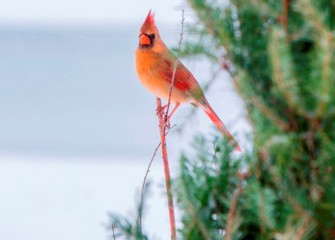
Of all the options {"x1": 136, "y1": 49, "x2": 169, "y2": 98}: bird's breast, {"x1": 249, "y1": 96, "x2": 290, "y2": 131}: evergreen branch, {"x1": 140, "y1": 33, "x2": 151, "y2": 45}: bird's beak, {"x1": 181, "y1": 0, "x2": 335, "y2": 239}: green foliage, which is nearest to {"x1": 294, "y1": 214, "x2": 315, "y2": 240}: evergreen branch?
{"x1": 181, "y1": 0, "x2": 335, "y2": 239}: green foliage

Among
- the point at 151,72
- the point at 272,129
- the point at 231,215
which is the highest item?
the point at 272,129

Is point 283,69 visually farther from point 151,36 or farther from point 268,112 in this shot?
point 151,36

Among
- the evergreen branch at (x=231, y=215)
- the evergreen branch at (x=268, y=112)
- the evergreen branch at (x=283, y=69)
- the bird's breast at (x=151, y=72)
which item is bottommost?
the bird's breast at (x=151, y=72)

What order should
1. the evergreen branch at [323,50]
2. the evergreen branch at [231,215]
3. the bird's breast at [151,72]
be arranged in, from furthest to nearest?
the bird's breast at [151,72] < the evergreen branch at [231,215] < the evergreen branch at [323,50]

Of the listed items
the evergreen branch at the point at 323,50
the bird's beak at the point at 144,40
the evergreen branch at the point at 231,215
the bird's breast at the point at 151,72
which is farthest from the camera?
the bird's breast at the point at 151,72

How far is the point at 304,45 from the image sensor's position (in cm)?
82

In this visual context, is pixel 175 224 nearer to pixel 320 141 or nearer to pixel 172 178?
pixel 172 178

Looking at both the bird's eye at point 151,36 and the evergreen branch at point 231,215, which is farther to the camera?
the bird's eye at point 151,36

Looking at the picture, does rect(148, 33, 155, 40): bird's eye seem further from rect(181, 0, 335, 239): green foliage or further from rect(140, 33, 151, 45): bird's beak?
rect(181, 0, 335, 239): green foliage

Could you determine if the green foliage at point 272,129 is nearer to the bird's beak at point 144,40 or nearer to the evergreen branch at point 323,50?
the evergreen branch at point 323,50

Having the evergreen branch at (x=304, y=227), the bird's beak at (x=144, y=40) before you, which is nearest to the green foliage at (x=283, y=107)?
the evergreen branch at (x=304, y=227)

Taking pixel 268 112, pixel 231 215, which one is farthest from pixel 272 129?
pixel 231 215

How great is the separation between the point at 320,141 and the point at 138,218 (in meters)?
0.32

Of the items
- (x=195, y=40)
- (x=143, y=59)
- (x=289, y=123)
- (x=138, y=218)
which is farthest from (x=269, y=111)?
(x=143, y=59)
